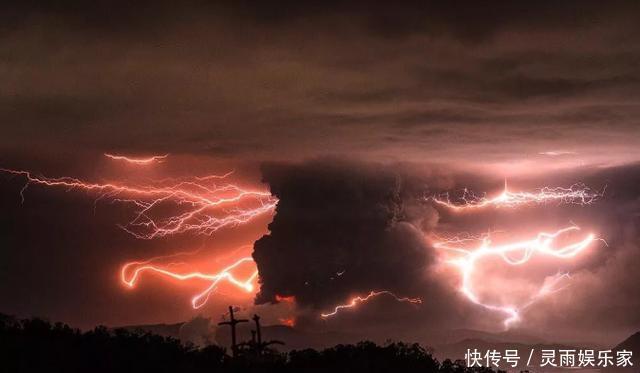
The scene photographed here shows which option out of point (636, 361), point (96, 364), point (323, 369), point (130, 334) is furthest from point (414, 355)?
point (636, 361)

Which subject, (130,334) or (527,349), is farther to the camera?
(527,349)

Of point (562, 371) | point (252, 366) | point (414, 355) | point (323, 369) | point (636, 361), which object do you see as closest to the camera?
point (252, 366)

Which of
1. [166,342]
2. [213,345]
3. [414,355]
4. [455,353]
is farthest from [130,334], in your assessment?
[455,353]

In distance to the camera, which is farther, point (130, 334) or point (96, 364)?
point (130, 334)

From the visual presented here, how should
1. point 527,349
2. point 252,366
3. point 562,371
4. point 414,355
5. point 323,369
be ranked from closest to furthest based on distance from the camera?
1. point 252,366
2. point 323,369
3. point 414,355
4. point 562,371
5. point 527,349

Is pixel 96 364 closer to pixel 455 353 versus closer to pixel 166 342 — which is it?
pixel 166 342

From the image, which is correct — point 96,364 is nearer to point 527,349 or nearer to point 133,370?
point 133,370
